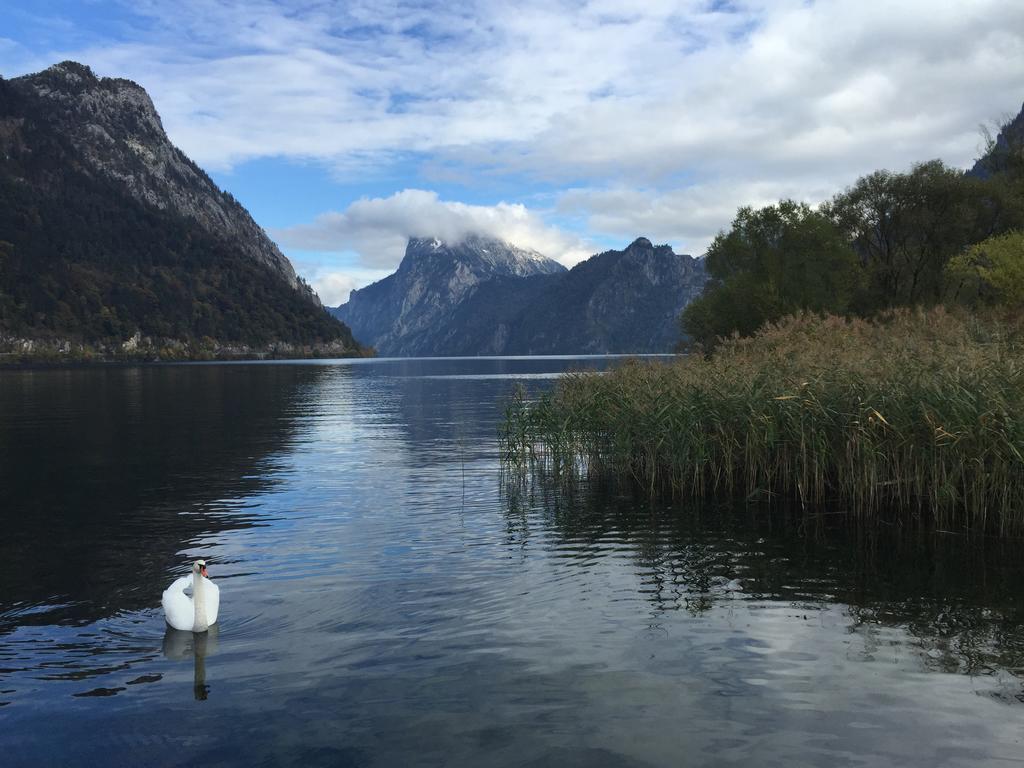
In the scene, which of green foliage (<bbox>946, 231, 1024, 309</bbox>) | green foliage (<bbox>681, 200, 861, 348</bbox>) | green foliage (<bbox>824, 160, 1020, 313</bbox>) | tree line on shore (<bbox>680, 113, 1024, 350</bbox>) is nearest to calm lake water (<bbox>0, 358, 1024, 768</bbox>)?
green foliage (<bbox>946, 231, 1024, 309</bbox>)

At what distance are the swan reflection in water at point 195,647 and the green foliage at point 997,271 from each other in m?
43.6

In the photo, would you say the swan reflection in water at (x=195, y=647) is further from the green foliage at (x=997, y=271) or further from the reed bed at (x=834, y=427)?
the green foliage at (x=997, y=271)

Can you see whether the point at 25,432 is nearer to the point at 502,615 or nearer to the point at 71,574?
the point at 71,574

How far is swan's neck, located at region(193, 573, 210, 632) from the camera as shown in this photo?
13.4m

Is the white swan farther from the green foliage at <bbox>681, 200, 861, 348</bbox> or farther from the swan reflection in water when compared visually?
the green foliage at <bbox>681, 200, 861, 348</bbox>

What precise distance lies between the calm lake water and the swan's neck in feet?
1.05

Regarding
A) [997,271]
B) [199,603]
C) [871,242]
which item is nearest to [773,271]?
[871,242]

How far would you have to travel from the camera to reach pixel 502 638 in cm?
1355

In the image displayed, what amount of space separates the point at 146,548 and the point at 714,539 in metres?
16.2

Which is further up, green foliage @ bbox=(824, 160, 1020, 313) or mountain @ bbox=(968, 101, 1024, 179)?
mountain @ bbox=(968, 101, 1024, 179)

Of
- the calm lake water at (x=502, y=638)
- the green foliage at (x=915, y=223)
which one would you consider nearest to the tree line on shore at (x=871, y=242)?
the green foliage at (x=915, y=223)

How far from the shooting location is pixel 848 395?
878 inches

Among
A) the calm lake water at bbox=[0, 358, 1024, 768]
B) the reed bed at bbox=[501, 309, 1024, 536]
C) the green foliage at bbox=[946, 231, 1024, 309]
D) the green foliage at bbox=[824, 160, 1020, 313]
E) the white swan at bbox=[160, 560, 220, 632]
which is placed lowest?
the calm lake water at bbox=[0, 358, 1024, 768]

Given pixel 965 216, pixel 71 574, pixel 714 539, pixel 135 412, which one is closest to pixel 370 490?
pixel 71 574
